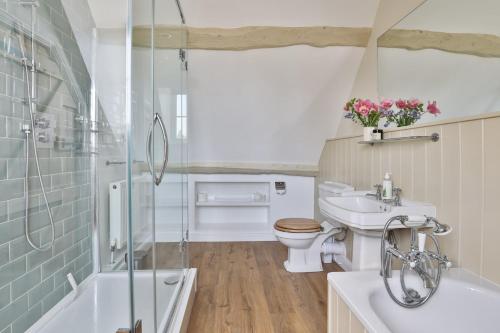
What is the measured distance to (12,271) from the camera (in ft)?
4.44

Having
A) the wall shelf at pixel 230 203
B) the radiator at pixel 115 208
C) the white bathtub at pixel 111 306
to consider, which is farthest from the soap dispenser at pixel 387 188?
the wall shelf at pixel 230 203

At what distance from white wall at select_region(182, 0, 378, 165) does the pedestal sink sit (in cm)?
118

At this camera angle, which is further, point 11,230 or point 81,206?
point 81,206

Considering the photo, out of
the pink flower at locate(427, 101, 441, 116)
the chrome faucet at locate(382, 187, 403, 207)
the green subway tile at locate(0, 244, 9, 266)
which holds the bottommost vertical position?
the green subway tile at locate(0, 244, 9, 266)

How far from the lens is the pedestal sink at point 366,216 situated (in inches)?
64.6

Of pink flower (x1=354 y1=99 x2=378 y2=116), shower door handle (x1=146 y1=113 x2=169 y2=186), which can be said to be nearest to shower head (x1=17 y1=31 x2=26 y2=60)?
→ shower door handle (x1=146 y1=113 x2=169 y2=186)

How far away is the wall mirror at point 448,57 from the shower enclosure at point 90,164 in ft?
5.12

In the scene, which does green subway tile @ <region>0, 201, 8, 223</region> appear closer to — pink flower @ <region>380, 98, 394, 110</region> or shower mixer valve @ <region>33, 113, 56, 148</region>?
shower mixer valve @ <region>33, 113, 56, 148</region>

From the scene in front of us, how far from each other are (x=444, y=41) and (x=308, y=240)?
1691 mm

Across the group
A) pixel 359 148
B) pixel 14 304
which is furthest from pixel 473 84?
pixel 14 304

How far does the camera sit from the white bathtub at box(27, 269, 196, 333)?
133 centimetres

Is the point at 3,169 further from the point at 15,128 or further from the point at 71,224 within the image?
the point at 71,224

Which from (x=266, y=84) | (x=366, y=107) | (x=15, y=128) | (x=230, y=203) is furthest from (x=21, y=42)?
(x=230, y=203)

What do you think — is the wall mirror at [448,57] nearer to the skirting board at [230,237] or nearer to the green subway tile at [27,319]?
the skirting board at [230,237]
